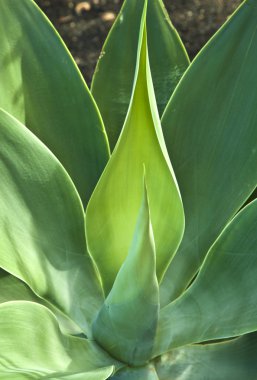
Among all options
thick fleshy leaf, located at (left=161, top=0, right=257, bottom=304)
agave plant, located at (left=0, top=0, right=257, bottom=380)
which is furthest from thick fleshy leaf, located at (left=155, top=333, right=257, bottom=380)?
thick fleshy leaf, located at (left=161, top=0, right=257, bottom=304)

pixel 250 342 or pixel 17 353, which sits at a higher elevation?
pixel 17 353

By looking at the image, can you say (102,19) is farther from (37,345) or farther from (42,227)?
(37,345)

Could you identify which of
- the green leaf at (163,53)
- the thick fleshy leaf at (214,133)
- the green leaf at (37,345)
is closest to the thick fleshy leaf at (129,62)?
the green leaf at (163,53)

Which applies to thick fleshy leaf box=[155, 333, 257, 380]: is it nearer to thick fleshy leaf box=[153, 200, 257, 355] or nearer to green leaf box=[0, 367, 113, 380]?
thick fleshy leaf box=[153, 200, 257, 355]

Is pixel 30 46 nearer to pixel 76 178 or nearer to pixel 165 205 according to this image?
pixel 76 178

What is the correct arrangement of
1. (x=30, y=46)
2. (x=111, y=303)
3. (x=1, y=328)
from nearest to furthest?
(x=1, y=328)
(x=111, y=303)
(x=30, y=46)

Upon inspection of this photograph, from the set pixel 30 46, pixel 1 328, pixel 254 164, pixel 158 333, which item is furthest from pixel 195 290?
pixel 30 46
